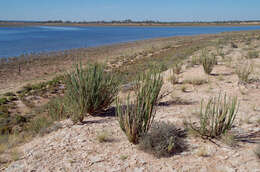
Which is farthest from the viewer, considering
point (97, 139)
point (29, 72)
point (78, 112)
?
point (29, 72)

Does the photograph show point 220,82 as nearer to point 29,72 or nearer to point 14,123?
point 14,123

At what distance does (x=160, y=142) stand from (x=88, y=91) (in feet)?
7.79

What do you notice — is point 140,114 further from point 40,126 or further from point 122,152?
point 40,126

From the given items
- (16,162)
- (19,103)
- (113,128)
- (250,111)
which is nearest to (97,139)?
(113,128)

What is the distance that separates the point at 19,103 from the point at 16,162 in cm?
743

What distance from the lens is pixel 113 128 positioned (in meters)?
5.04

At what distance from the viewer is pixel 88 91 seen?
5707mm

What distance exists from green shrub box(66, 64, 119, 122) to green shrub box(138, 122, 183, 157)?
1850 millimetres

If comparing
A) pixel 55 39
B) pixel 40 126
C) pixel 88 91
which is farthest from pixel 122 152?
pixel 55 39

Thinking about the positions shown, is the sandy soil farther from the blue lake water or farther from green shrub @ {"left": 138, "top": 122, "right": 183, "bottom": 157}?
the blue lake water

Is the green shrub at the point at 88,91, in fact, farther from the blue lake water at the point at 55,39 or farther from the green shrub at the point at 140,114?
the blue lake water at the point at 55,39

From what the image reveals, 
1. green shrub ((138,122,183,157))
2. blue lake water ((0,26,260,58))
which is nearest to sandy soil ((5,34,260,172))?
green shrub ((138,122,183,157))

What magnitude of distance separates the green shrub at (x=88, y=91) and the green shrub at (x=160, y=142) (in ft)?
6.07

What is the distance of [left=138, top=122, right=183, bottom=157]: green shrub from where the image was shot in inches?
155
